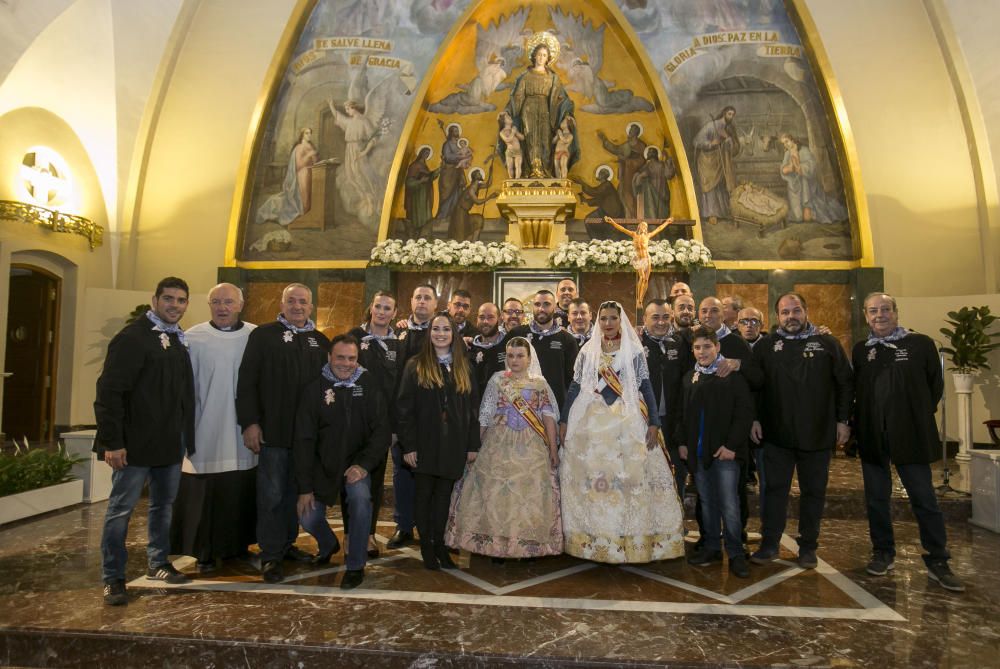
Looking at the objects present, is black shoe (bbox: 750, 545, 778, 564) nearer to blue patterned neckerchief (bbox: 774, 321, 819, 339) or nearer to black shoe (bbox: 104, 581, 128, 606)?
blue patterned neckerchief (bbox: 774, 321, 819, 339)

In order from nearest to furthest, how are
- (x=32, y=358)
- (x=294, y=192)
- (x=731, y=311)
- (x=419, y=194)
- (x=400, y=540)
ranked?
1. (x=400, y=540)
2. (x=731, y=311)
3. (x=32, y=358)
4. (x=294, y=192)
5. (x=419, y=194)

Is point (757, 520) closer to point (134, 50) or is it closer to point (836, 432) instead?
point (836, 432)

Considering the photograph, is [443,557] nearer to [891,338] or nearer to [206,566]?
[206,566]

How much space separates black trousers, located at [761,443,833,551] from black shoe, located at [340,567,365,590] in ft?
8.87

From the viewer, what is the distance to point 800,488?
425 centimetres

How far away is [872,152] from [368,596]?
10434mm

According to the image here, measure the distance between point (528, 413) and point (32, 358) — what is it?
30.1 ft

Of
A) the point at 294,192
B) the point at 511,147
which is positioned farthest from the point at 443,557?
the point at 294,192

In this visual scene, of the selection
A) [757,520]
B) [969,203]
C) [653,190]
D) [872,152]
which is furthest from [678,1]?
[757,520]

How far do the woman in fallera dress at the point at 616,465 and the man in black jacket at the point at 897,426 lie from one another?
138 cm

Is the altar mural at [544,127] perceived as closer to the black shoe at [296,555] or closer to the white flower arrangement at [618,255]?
the white flower arrangement at [618,255]

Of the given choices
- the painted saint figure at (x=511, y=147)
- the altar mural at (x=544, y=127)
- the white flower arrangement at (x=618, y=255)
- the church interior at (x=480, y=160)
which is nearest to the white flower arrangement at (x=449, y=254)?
the church interior at (x=480, y=160)

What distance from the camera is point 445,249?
9.12 meters

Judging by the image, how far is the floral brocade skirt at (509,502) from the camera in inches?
156
